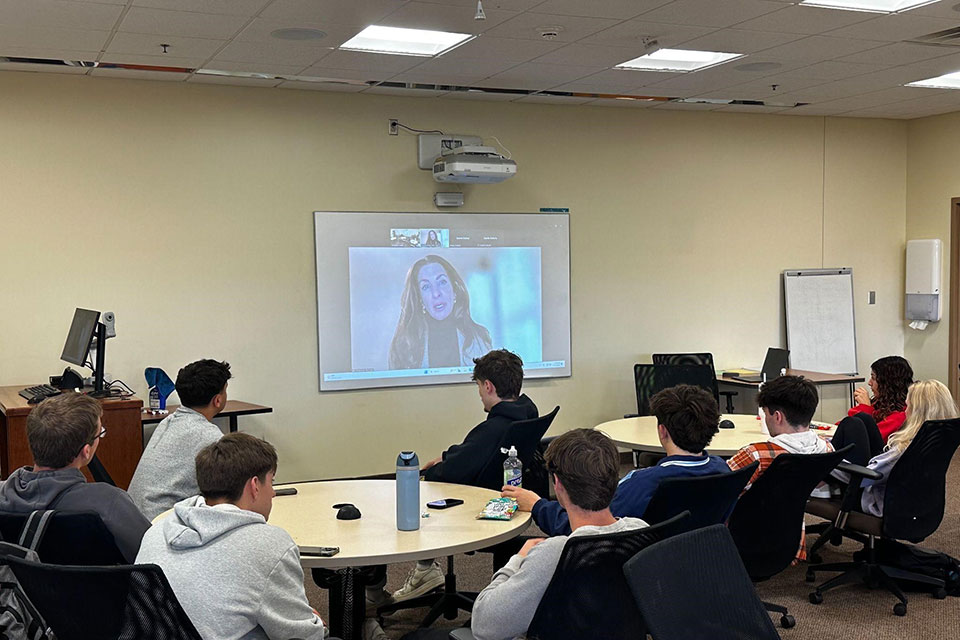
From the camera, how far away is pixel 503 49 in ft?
18.1

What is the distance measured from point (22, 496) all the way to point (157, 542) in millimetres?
805

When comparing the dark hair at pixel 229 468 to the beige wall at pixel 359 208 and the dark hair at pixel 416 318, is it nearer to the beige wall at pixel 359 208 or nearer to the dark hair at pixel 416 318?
the beige wall at pixel 359 208

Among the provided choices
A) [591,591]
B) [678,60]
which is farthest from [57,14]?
[591,591]

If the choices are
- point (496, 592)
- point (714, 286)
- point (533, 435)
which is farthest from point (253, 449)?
point (714, 286)

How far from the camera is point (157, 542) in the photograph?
2322 mm

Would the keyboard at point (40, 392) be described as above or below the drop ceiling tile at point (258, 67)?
below

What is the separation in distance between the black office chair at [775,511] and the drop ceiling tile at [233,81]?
13.9ft

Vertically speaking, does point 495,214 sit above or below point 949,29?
below

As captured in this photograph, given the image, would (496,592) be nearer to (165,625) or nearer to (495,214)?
(165,625)

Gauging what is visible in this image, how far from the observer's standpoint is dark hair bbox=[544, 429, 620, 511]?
8.30 feet

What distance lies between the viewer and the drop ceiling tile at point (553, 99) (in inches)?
280

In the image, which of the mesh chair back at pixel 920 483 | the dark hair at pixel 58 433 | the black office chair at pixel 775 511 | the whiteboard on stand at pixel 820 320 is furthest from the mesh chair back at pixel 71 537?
the whiteboard on stand at pixel 820 320

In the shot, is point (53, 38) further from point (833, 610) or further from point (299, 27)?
point (833, 610)

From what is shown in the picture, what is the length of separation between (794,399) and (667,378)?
260cm
